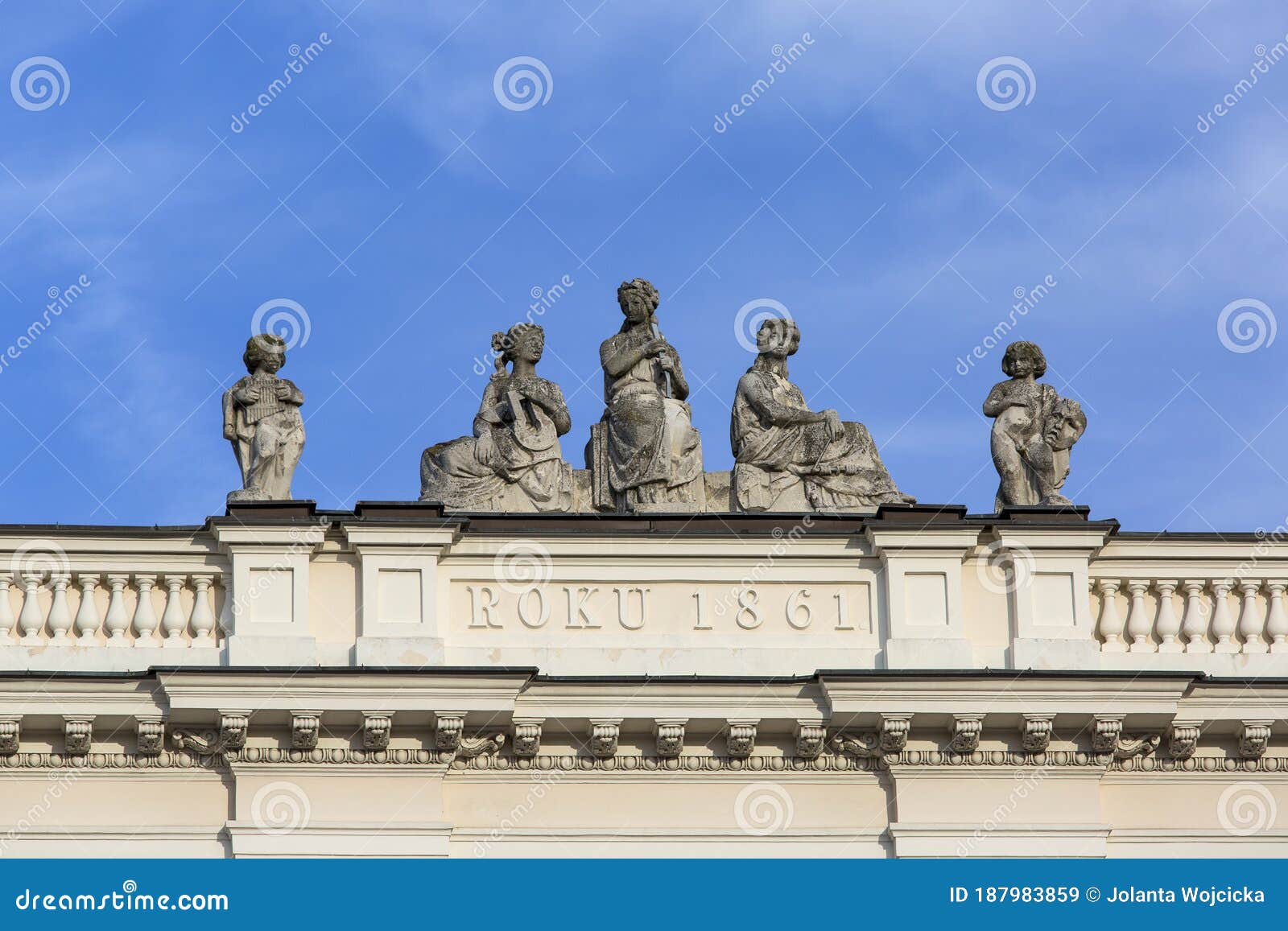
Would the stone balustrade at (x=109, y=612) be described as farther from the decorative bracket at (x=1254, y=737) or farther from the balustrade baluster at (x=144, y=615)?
the decorative bracket at (x=1254, y=737)

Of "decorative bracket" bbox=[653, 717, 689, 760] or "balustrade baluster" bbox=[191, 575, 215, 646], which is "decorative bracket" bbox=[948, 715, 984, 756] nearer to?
"decorative bracket" bbox=[653, 717, 689, 760]

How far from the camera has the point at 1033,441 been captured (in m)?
28.2

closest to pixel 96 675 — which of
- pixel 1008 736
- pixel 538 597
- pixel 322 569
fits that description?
pixel 322 569

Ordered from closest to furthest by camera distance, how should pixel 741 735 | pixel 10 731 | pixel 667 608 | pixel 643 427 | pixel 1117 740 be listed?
1. pixel 10 731
2. pixel 741 735
3. pixel 1117 740
4. pixel 667 608
5. pixel 643 427

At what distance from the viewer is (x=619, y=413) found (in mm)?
28281

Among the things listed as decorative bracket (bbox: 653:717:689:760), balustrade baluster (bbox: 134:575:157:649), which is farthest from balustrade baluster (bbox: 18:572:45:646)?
decorative bracket (bbox: 653:717:689:760)

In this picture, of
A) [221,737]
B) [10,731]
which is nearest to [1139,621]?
[221,737]

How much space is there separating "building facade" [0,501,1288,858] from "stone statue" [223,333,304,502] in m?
0.69

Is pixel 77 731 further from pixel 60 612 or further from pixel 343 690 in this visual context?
pixel 343 690

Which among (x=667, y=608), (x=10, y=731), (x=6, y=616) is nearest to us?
(x=10, y=731)

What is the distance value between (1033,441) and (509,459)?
16.5 ft

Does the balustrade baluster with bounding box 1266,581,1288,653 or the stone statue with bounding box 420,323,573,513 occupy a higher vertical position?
the stone statue with bounding box 420,323,573,513

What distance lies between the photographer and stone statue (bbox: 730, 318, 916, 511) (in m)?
28.0

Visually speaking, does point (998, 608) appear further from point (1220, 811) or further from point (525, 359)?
Result: point (525, 359)
